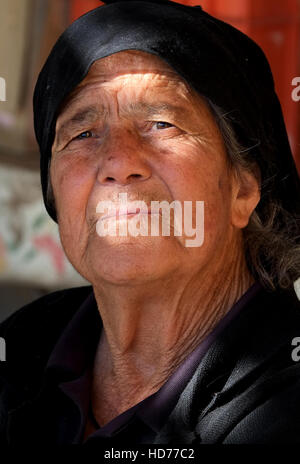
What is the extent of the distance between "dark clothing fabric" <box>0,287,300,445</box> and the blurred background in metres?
1.33

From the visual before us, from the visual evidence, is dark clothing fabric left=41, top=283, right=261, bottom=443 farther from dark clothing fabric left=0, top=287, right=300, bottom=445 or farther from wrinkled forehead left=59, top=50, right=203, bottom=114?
wrinkled forehead left=59, top=50, right=203, bottom=114

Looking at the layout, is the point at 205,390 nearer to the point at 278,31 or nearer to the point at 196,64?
the point at 196,64

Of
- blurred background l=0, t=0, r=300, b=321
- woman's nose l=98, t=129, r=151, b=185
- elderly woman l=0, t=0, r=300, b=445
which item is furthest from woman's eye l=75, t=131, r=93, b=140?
blurred background l=0, t=0, r=300, b=321

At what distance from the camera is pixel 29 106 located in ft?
13.4

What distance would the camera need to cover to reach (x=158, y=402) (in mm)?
1695

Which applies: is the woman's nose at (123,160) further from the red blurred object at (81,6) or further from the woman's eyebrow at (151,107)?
the red blurred object at (81,6)

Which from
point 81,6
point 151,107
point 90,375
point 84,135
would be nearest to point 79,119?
point 84,135

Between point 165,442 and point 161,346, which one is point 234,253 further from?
point 165,442

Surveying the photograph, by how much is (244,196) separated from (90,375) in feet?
2.20

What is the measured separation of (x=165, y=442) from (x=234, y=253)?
57cm

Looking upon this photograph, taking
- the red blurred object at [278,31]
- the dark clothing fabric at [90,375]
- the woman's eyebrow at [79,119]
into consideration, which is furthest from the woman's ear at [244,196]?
the red blurred object at [278,31]
